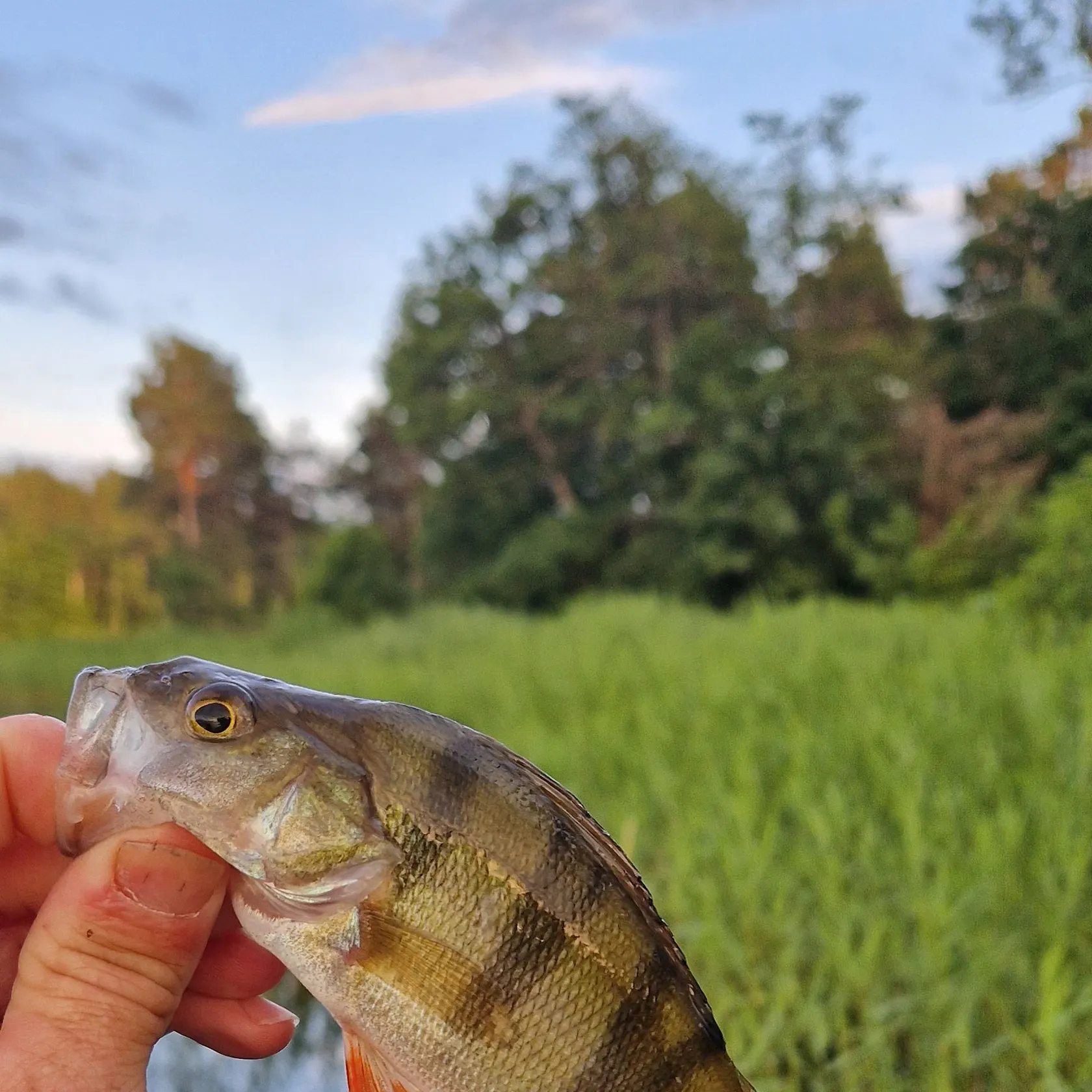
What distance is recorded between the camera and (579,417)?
17266 mm

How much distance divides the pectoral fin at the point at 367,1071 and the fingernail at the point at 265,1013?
0.34 metres

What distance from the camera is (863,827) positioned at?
3.00 metres

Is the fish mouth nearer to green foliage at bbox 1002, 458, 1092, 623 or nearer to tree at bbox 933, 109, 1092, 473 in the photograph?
green foliage at bbox 1002, 458, 1092, 623

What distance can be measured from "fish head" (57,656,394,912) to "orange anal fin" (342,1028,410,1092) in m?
0.16

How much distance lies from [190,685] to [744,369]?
1463 centimetres

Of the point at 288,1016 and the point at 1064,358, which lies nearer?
the point at 288,1016

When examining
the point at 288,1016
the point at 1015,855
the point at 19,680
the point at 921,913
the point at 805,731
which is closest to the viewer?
the point at 288,1016

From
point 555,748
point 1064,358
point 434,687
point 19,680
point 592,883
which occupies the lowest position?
point 19,680

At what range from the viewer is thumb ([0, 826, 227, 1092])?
93cm

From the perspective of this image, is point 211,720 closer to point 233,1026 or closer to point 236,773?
point 236,773

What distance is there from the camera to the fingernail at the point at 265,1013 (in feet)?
3.88

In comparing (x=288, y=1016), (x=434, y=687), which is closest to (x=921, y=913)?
(x=288, y=1016)

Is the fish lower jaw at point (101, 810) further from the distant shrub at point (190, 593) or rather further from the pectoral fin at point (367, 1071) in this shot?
the distant shrub at point (190, 593)

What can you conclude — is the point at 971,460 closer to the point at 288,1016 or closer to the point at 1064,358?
the point at 1064,358
